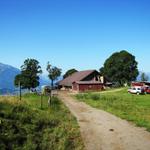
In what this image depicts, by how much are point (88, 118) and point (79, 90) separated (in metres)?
60.1

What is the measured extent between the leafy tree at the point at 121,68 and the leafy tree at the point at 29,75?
26.8m

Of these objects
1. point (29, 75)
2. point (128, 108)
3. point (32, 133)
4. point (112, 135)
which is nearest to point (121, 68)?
point (29, 75)

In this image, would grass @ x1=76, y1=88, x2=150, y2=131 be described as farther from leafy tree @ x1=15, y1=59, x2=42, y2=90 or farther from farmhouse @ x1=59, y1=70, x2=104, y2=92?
leafy tree @ x1=15, y1=59, x2=42, y2=90

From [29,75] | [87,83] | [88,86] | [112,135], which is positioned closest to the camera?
[112,135]

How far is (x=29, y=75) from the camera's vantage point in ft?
385

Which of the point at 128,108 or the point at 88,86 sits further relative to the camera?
the point at 88,86

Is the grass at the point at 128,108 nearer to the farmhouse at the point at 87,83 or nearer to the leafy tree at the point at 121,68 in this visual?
the farmhouse at the point at 87,83

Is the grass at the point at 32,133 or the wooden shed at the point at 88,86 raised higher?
the wooden shed at the point at 88,86

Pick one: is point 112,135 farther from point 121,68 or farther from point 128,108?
point 121,68

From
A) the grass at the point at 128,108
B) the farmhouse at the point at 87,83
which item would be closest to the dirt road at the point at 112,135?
the grass at the point at 128,108

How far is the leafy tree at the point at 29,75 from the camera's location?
378 feet

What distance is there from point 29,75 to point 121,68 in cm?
3418

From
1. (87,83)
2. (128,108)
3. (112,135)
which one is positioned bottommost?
(112,135)

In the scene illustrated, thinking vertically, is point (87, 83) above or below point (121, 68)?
below
